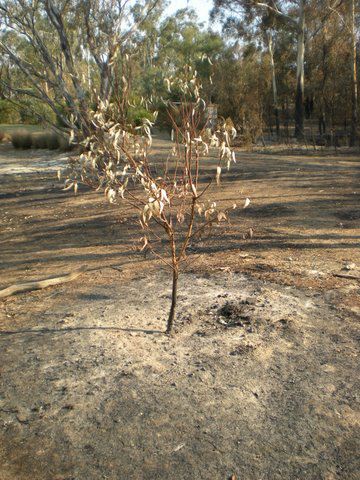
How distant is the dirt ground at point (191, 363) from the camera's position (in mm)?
2627

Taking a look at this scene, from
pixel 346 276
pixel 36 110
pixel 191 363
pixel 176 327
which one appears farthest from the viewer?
pixel 36 110

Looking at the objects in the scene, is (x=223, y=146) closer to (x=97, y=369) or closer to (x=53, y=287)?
(x=97, y=369)

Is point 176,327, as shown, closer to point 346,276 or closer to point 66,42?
point 346,276

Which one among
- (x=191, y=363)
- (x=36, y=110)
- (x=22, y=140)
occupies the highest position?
(x=36, y=110)

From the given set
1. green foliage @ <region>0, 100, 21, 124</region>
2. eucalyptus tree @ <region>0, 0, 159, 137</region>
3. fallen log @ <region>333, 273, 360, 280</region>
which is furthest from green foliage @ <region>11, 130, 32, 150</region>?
fallen log @ <region>333, 273, 360, 280</region>

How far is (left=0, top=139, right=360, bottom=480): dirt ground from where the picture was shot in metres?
2.63

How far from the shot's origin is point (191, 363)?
345 centimetres

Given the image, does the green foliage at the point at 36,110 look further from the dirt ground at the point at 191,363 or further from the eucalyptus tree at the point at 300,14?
the dirt ground at the point at 191,363

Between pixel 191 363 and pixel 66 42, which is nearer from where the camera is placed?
pixel 191 363

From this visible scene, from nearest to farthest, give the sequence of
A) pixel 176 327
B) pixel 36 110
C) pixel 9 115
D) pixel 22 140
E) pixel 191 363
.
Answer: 1. pixel 191 363
2. pixel 176 327
3. pixel 22 140
4. pixel 36 110
5. pixel 9 115

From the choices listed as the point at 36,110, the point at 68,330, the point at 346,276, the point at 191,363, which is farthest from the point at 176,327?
the point at 36,110

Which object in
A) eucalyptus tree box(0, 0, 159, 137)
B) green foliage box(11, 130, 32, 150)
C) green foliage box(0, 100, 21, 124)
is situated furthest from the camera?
green foliage box(0, 100, 21, 124)

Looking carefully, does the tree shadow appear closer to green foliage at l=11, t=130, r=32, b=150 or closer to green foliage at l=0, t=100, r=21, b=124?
green foliage at l=11, t=130, r=32, b=150

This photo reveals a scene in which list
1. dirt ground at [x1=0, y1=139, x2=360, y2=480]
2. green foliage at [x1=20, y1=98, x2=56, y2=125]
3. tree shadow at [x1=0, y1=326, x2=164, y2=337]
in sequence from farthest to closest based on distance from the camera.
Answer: green foliage at [x1=20, y1=98, x2=56, y2=125]
tree shadow at [x1=0, y1=326, x2=164, y2=337]
dirt ground at [x1=0, y1=139, x2=360, y2=480]
